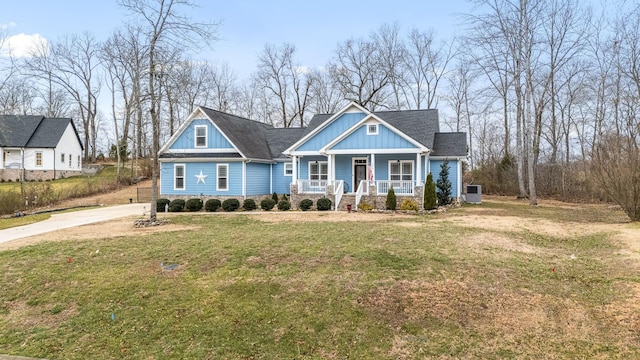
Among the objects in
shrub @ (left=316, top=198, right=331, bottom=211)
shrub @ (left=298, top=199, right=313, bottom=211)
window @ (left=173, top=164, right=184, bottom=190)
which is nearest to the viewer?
shrub @ (left=316, top=198, right=331, bottom=211)

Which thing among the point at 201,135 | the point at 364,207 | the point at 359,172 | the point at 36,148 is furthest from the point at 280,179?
the point at 36,148

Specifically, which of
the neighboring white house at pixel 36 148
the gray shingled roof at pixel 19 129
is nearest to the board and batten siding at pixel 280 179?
the neighboring white house at pixel 36 148

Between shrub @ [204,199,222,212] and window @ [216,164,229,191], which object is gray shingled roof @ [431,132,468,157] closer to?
window @ [216,164,229,191]

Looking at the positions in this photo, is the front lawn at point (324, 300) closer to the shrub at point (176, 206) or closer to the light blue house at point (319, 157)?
the shrub at point (176, 206)

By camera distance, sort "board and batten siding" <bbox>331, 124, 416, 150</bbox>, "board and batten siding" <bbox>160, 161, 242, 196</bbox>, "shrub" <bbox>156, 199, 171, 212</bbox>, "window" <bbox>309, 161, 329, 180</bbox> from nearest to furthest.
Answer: "board and batten siding" <bbox>331, 124, 416, 150</bbox> < "shrub" <bbox>156, 199, 171, 212</bbox> < "board and batten siding" <bbox>160, 161, 242, 196</bbox> < "window" <bbox>309, 161, 329, 180</bbox>

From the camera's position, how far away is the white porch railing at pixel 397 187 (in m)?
19.6

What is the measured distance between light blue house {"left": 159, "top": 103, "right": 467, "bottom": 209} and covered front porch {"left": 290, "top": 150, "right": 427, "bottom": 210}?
0.05 metres

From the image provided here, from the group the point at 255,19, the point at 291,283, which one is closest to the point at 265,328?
the point at 291,283

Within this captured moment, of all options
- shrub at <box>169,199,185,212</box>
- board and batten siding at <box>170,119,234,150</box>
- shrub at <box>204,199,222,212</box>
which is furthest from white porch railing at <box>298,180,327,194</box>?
shrub at <box>169,199,185,212</box>

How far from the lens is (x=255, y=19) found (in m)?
17.2

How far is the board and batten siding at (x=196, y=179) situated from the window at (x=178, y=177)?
169 millimetres

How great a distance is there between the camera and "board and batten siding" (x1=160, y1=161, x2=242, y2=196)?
75.7 feet

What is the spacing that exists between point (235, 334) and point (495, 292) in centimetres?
398

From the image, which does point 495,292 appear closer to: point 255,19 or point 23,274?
point 23,274
